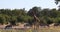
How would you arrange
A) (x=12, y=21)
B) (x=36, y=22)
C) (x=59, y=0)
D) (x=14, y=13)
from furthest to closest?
1. (x=14, y=13)
2. (x=12, y=21)
3. (x=59, y=0)
4. (x=36, y=22)

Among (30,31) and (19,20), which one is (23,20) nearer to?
(19,20)

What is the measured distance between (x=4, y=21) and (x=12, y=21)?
2029 millimetres

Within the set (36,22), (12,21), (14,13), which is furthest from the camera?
(14,13)

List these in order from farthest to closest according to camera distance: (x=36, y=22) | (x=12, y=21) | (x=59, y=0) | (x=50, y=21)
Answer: (x=12, y=21), (x=50, y=21), (x=59, y=0), (x=36, y=22)

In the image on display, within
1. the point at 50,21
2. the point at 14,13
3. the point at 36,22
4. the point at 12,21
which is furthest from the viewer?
the point at 14,13

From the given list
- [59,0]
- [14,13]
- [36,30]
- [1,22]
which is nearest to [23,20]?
[1,22]

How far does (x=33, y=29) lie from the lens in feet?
29.4

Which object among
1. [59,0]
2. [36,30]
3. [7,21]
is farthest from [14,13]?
[36,30]

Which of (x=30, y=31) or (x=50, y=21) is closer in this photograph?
(x=30, y=31)

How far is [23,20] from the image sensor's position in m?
50.4

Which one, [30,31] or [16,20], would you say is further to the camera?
[16,20]

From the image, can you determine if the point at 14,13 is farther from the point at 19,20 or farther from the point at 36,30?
the point at 36,30

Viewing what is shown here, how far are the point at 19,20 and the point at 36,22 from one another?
140ft

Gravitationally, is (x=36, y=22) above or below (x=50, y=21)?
above
